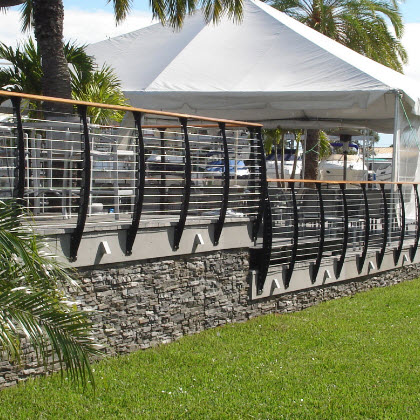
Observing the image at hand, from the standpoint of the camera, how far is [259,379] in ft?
22.8

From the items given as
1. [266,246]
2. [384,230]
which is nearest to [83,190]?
[266,246]

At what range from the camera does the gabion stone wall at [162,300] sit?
707 centimetres

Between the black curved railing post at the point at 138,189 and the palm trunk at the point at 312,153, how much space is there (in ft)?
42.6

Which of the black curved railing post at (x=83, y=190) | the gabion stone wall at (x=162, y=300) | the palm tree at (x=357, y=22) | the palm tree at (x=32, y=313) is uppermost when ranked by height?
the palm tree at (x=357, y=22)

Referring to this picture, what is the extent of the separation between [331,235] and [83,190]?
17.4ft

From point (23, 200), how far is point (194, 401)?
7.20 feet

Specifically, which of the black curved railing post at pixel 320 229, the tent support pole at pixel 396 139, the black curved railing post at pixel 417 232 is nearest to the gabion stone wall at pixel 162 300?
the black curved railing post at pixel 320 229

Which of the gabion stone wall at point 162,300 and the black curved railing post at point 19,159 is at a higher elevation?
the black curved railing post at point 19,159

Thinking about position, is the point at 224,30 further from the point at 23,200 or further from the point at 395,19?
the point at 23,200

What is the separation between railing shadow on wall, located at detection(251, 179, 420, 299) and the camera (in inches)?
378

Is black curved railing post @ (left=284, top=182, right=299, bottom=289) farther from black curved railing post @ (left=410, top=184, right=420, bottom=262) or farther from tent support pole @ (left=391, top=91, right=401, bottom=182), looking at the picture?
black curved railing post @ (left=410, top=184, right=420, bottom=262)

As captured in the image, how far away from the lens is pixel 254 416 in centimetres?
601

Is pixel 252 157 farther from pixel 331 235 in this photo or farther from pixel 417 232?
pixel 417 232

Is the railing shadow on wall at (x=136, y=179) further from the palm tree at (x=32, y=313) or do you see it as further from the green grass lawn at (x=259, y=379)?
the palm tree at (x=32, y=313)
